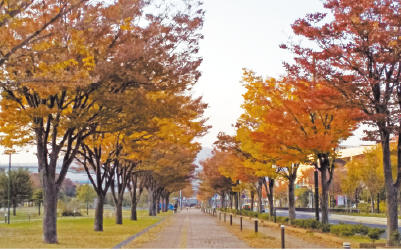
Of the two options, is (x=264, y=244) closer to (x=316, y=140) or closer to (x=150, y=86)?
(x=316, y=140)

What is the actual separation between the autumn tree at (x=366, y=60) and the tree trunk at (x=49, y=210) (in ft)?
33.5

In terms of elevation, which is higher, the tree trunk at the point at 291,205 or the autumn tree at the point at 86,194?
the tree trunk at the point at 291,205

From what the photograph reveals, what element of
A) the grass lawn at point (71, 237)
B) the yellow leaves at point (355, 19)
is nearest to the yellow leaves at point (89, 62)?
the grass lawn at point (71, 237)

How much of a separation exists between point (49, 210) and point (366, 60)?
40.8 feet

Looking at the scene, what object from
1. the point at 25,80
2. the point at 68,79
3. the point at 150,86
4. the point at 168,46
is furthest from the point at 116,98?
the point at 25,80

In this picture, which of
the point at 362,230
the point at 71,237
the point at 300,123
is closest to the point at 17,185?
the point at 71,237

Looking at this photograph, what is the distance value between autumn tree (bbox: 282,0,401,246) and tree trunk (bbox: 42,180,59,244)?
402 inches

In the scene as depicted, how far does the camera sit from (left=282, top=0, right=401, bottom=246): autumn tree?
1361 cm

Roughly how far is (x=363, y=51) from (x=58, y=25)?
30.1ft

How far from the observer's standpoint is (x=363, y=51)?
13.9 meters

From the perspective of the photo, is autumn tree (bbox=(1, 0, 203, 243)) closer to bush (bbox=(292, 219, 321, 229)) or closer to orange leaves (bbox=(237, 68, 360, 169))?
orange leaves (bbox=(237, 68, 360, 169))

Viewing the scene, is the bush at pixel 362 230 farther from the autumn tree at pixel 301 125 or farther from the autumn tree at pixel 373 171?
the autumn tree at pixel 373 171

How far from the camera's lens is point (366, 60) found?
48.6 feet

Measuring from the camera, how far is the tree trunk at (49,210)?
16156 mm
